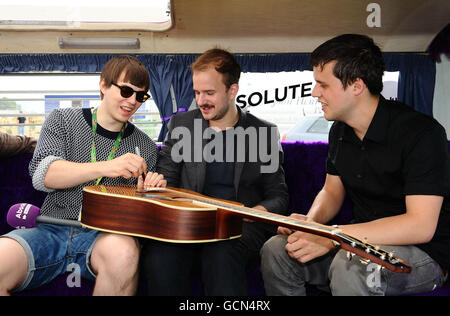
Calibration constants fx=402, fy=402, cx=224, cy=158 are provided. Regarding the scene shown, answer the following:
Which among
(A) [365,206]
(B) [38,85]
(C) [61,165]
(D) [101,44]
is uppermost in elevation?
(D) [101,44]

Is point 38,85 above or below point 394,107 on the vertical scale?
above

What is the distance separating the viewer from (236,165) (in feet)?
7.19

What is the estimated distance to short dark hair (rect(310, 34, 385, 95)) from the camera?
5.90 ft

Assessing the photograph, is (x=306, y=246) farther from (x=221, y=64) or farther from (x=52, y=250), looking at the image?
(x=221, y=64)

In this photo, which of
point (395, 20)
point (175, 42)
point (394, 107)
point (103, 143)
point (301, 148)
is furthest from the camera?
point (175, 42)

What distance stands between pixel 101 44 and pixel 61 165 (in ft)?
9.02

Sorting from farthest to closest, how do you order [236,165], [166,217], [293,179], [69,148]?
[293,179], [236,165], [69,148], [166,217]

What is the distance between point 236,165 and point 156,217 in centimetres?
73

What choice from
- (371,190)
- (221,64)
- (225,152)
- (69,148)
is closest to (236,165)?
(225,152)

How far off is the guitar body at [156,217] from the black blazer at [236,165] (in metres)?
0.49

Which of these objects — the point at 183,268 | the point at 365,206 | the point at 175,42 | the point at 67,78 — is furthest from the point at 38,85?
the point at 365,206

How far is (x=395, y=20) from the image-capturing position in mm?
3994
